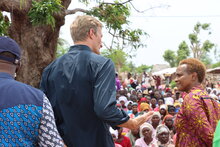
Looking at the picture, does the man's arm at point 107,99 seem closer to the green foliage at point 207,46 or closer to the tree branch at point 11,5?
the tree branch at point 11,5

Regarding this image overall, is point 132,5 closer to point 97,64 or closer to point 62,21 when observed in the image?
point 62,21

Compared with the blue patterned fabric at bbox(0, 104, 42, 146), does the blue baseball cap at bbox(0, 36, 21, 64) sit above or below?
above

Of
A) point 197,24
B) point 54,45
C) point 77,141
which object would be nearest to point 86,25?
point 77,141

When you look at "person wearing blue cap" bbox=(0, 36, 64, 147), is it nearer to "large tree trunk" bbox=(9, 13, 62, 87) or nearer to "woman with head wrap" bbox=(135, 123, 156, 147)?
"woman with head wrap" bbox=(135, 123, 156, 147)

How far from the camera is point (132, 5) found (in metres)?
6.89

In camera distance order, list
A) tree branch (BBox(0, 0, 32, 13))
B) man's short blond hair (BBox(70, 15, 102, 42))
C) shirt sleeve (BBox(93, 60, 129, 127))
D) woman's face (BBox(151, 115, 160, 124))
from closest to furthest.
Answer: shirt sleeve (BBox(93, 60, 129, 127)) < man's short blond hair (BBox(70, 15, 102, 42)) < tree branch (BBox(0, 0, 32, 13)) < woman's face (BBox(151, 115, 160, 124))

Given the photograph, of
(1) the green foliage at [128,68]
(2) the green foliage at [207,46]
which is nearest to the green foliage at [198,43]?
(2) the green foliage at [207,46]

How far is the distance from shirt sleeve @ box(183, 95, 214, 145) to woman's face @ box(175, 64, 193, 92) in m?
0.19

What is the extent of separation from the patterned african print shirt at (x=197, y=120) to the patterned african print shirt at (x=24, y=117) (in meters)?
1.34

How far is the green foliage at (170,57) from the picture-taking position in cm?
4734

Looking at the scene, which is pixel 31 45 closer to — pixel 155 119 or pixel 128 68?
pixel 155 119

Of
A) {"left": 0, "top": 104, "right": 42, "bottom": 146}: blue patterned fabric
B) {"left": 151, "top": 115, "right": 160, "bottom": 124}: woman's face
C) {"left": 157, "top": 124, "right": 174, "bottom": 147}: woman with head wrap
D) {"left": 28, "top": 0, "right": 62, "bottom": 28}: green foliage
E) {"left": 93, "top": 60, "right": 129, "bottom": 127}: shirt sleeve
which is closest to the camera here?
{"left": 0, "top": 104, "right": 42, "bottom": 146}: blue patterned fabric

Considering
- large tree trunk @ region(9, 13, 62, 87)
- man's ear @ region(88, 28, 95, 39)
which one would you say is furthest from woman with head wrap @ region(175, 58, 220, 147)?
large tree trunk @ region(9, 13, 62, 87)

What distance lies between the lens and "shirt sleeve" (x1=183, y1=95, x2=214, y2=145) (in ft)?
7.91
